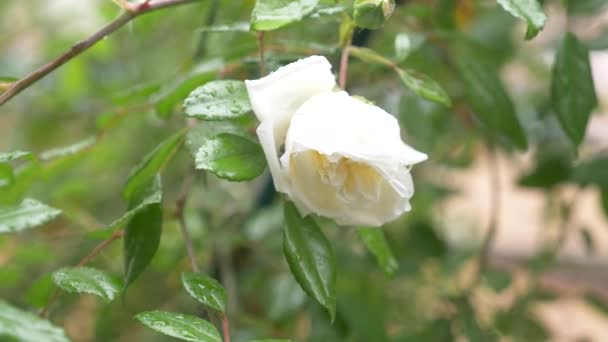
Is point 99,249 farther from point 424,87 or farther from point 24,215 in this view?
Answer: point 424,87

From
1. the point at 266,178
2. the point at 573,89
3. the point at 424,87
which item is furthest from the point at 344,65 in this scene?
the point at 266,178

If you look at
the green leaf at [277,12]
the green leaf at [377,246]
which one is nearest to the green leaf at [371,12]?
the green leaf at [277,12]

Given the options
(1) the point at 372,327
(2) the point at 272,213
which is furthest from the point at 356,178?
(2) the point at 272,213

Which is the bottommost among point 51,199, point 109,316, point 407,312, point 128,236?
point 407,312

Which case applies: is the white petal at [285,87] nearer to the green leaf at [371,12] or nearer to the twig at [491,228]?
the green leaf at [371,12]

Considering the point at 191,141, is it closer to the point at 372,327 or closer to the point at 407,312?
the point at 372,327

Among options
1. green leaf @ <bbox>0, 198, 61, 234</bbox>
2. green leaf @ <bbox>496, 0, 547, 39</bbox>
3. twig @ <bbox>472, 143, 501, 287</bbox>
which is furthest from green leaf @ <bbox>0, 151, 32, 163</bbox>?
twig @ <bbox>472, 143, 501, 287</bbox>
